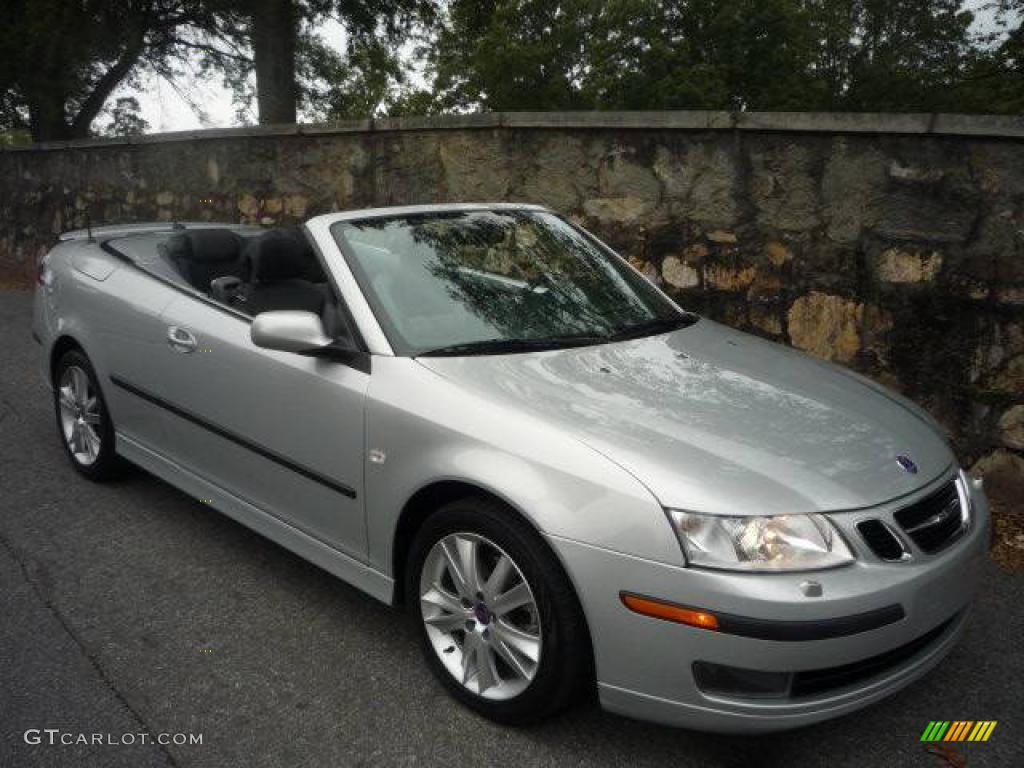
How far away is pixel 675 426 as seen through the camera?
8.59ft

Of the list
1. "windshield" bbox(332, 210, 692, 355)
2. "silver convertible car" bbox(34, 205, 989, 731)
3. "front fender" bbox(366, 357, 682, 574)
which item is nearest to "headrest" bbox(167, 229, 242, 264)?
"silver convertible car" bbox(34, 205, 989, 731)

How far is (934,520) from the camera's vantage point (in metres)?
2.59

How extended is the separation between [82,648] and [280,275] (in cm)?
172

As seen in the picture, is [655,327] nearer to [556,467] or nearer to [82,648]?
[556,467]

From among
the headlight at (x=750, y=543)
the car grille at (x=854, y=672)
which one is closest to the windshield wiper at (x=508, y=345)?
the headlight at (x=750, y=543)

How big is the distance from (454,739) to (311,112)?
60.3 ft

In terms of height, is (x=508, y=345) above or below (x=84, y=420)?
above

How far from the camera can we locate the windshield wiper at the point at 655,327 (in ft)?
11.2

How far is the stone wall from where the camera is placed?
466 centimetres

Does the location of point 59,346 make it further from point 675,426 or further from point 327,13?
point 327,13

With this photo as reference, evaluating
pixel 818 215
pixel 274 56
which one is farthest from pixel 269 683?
pixel 274 56

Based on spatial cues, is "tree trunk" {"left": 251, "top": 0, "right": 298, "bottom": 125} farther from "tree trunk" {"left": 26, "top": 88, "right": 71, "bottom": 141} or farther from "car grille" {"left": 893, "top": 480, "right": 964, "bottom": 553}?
"car grille" {"left": 893, "top": 480, "right": 964, "bottom": 553}

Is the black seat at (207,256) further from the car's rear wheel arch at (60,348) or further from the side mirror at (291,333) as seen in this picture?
the side mirror at (291,333)

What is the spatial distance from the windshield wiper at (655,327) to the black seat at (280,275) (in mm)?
1316
